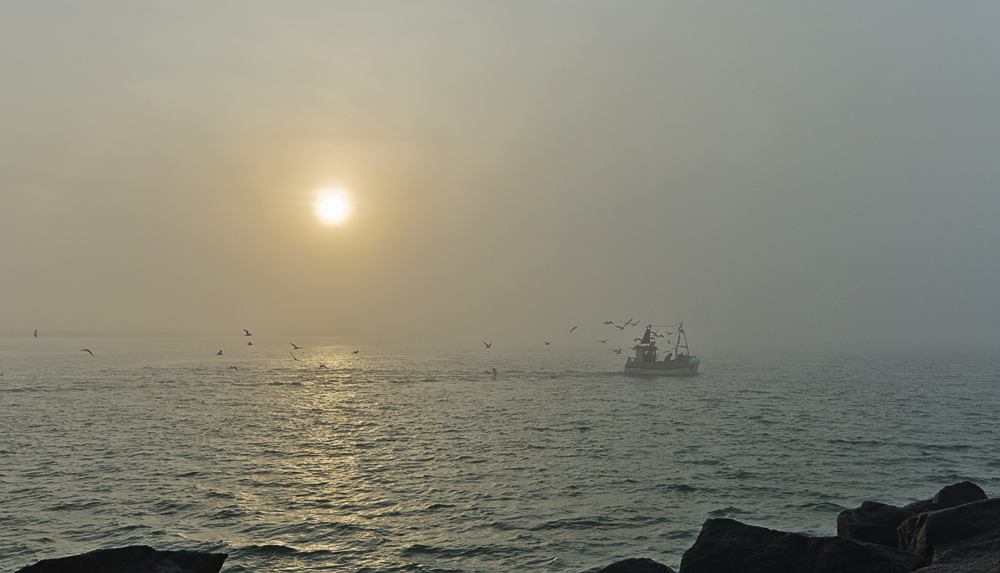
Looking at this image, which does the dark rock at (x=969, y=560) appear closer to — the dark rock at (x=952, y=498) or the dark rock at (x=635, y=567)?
the dark rock at (x=635, y=567)

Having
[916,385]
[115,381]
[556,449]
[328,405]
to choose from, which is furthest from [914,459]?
[115,381]

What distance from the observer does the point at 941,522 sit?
1237cm

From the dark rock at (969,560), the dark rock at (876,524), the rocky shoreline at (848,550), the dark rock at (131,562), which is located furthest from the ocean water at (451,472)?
the dark rock at (969,560)

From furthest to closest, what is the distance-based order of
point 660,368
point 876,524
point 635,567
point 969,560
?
point 660,368
point 876,524
point 635,567
point 969,560

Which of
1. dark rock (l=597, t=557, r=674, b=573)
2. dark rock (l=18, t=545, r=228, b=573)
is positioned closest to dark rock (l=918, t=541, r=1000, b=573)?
dark rock (l=597, t=557, r=674, b=573)

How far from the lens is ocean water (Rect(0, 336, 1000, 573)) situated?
18844 mm

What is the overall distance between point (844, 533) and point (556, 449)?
65.3ft

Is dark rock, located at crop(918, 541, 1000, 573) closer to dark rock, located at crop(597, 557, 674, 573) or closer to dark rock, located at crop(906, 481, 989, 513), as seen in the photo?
dark rock, located at crop(597, 557, 674, 573)

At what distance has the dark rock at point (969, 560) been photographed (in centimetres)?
980

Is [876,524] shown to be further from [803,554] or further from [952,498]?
[803,554]

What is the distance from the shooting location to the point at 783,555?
12.1 meters

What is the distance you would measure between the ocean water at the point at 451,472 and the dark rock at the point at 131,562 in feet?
21.4

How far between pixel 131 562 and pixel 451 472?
19.1 meters

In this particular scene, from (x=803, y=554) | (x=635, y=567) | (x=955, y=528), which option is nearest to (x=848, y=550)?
(x=803, y=554)
